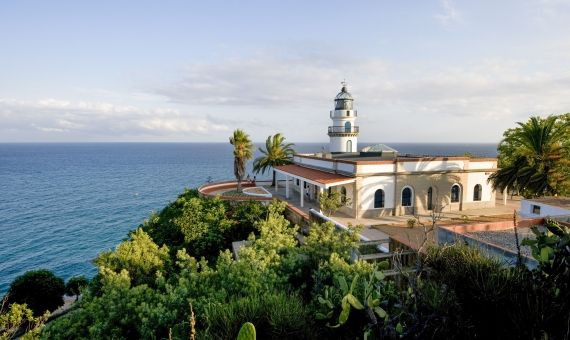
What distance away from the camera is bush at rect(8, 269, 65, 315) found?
21.4 meters

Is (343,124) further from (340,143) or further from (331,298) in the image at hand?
(331,298)

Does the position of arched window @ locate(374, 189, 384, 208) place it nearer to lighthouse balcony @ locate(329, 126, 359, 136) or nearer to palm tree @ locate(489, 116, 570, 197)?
palm tree @ locate(489, 116, 570, 197)

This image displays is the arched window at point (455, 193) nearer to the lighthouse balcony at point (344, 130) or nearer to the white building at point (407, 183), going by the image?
Answer: the white building at point (407, 183)

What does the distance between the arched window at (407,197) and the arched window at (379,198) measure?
1.75 meters

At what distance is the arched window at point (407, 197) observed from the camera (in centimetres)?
2530

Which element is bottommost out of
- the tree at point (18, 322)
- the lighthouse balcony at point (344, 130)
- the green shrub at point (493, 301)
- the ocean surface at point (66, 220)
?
the ocean surface at point (66, 220)

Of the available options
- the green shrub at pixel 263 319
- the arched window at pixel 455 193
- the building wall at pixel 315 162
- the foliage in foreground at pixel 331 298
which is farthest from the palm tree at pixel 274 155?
the green shrub at pixel 263 319

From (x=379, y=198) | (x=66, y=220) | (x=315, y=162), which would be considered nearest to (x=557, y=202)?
(x=379, y=198)

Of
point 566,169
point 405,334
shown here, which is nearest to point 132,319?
point 405,334

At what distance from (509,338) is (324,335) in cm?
306

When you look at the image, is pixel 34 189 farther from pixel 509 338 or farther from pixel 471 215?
pixel 509 338

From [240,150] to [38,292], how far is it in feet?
57.8

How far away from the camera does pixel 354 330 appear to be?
6676 mm

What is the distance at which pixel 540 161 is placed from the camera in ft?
75.3
